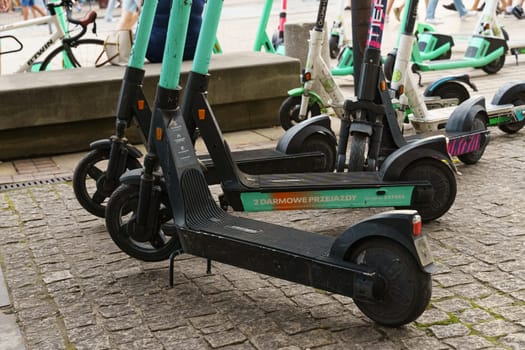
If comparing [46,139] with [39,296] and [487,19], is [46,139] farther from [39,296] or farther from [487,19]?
[487,19]

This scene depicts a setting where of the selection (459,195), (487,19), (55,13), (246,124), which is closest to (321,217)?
(459,195)

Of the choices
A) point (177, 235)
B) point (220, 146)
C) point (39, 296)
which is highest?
point (220, 146)

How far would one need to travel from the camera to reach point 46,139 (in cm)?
735

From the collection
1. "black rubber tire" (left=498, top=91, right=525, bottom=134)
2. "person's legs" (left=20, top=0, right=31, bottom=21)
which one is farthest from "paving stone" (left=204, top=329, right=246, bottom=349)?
"person's legs" (left=20, top=0, right=31, bottom=21)

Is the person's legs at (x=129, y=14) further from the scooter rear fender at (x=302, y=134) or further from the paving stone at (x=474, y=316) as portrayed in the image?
the paving stone at (x=474, y=316)

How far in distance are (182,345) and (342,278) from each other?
28.2 inches

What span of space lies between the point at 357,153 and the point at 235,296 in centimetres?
152

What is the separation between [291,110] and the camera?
25.6 feet

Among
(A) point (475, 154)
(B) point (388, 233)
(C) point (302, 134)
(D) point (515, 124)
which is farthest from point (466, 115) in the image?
(B) point (388, 233)

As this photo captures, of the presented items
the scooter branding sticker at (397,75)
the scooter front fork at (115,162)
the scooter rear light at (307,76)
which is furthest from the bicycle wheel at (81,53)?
the scooter front fork at (115,162)

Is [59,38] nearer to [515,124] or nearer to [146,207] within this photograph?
[515,124]

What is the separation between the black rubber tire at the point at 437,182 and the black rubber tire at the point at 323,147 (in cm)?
81

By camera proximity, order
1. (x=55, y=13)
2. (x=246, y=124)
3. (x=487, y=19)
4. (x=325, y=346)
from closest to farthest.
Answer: (x=325, y=346) → (x=246, y=124) → (x=55, y=13) → (x=487, y=19)

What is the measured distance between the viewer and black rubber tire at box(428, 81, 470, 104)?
785 cm
